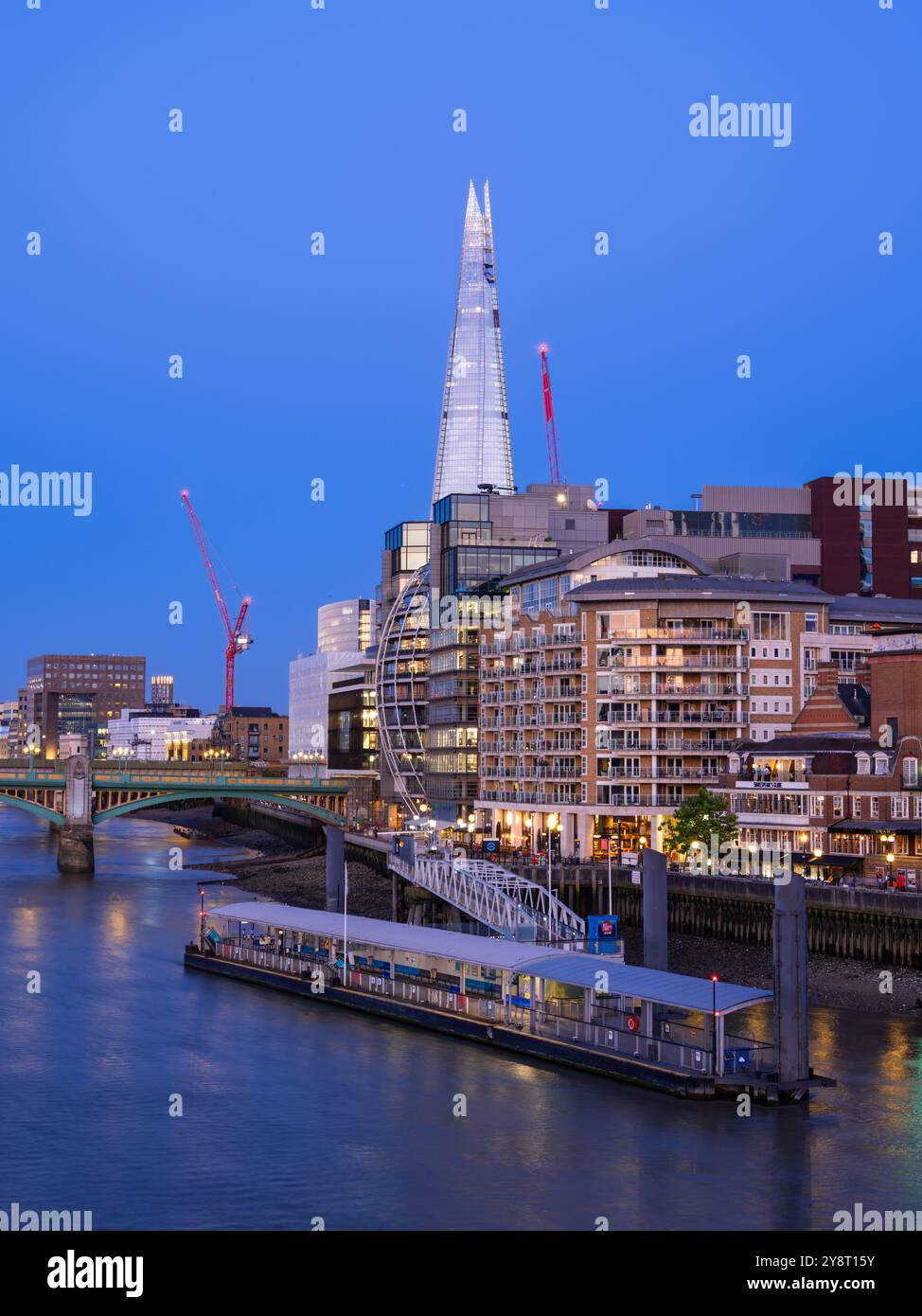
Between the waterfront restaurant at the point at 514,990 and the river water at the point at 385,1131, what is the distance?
3.16 feet

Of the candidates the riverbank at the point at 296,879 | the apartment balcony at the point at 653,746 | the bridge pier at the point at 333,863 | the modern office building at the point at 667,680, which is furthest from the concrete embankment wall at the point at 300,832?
the apartment balcony at the point at 653,746

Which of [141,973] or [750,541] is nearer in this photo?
[141,973]

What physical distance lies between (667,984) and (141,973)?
29009mm

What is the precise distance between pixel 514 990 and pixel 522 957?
138 centimetres

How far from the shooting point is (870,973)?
2633 inches

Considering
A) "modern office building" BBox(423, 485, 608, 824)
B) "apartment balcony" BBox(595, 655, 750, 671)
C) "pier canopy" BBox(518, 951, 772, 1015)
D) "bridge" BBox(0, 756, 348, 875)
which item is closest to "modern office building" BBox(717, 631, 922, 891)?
"apartment balcony" BBox(595, 655, 750, 671)

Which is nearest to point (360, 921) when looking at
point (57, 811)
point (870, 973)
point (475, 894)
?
point (475, 894)

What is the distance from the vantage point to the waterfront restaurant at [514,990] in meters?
47.5

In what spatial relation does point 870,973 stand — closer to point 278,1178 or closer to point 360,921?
point 360,921

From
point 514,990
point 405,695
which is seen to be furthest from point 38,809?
point 514,990

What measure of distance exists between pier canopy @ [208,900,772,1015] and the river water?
278 centimetres

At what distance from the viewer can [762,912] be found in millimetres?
76375

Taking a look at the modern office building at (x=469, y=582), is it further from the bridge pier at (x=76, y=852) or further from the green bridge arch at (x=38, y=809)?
the green bridge arch at (x=38, y=809)
